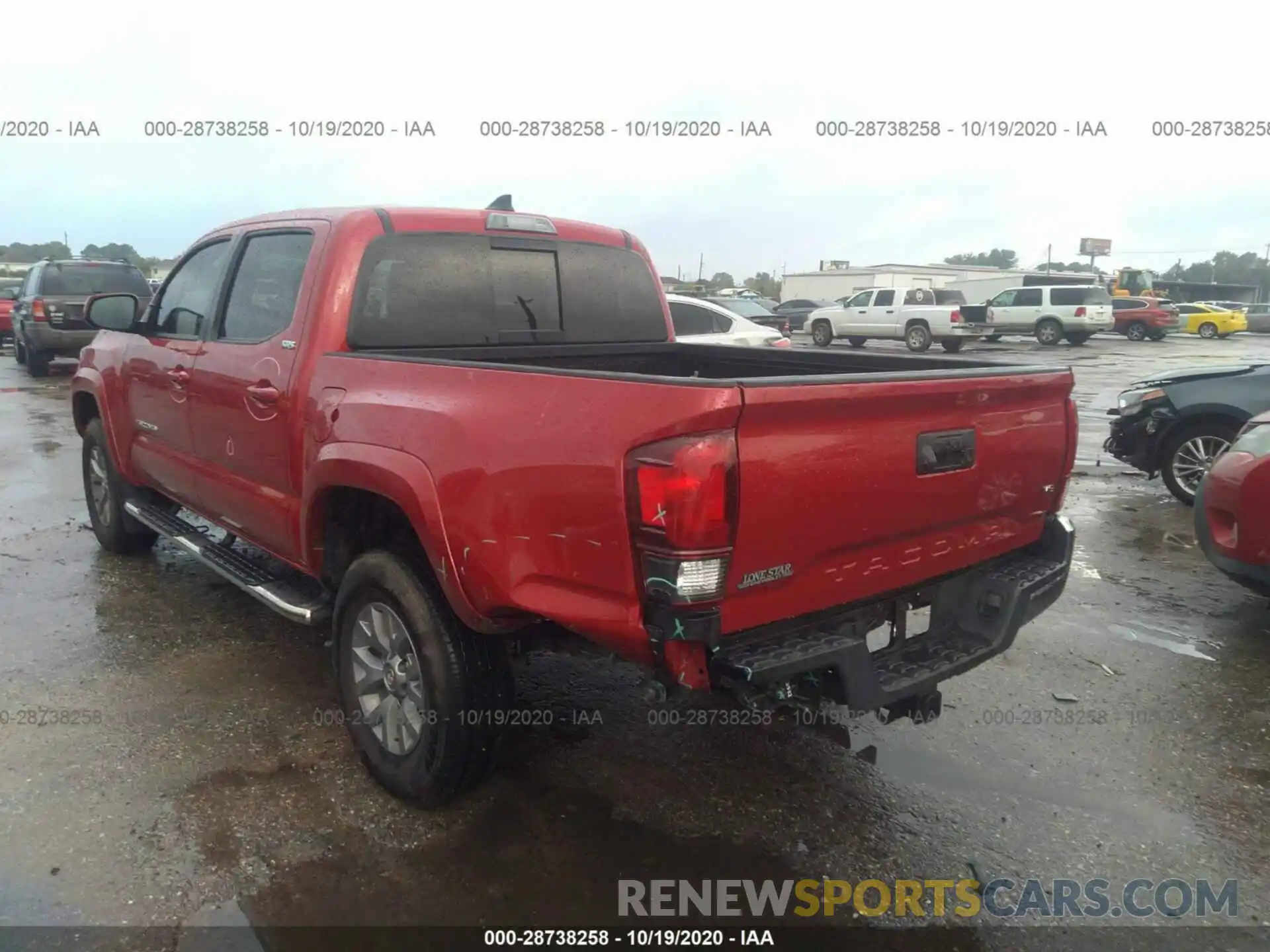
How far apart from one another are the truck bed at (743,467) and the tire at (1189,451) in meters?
4.78

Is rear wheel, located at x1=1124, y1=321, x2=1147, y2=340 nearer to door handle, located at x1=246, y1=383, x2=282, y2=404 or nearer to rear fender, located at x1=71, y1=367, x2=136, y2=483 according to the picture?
rear fender, located at x1=71, y1=367, x2=136, y2=483

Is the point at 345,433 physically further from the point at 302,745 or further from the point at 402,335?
the point at 302,745

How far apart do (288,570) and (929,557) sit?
281 centimetres

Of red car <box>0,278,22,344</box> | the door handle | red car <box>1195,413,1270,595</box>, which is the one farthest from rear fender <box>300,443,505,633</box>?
red car <box>0,278,22,344</box>

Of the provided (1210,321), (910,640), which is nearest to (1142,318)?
(1210,321)

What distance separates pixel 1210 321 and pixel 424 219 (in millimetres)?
39232

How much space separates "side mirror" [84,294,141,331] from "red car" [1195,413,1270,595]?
18.0 feet

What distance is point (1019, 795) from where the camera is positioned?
3289mm

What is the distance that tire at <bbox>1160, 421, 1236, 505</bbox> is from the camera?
23.0 feet

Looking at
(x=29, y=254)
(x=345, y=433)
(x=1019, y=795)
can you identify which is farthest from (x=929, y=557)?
(x=29, y=254)

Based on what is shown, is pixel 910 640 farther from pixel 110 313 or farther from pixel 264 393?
pixel 110 313

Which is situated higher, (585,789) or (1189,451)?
(1189,451)

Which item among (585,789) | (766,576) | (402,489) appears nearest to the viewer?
(766,576)

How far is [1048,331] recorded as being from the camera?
95.7ft
